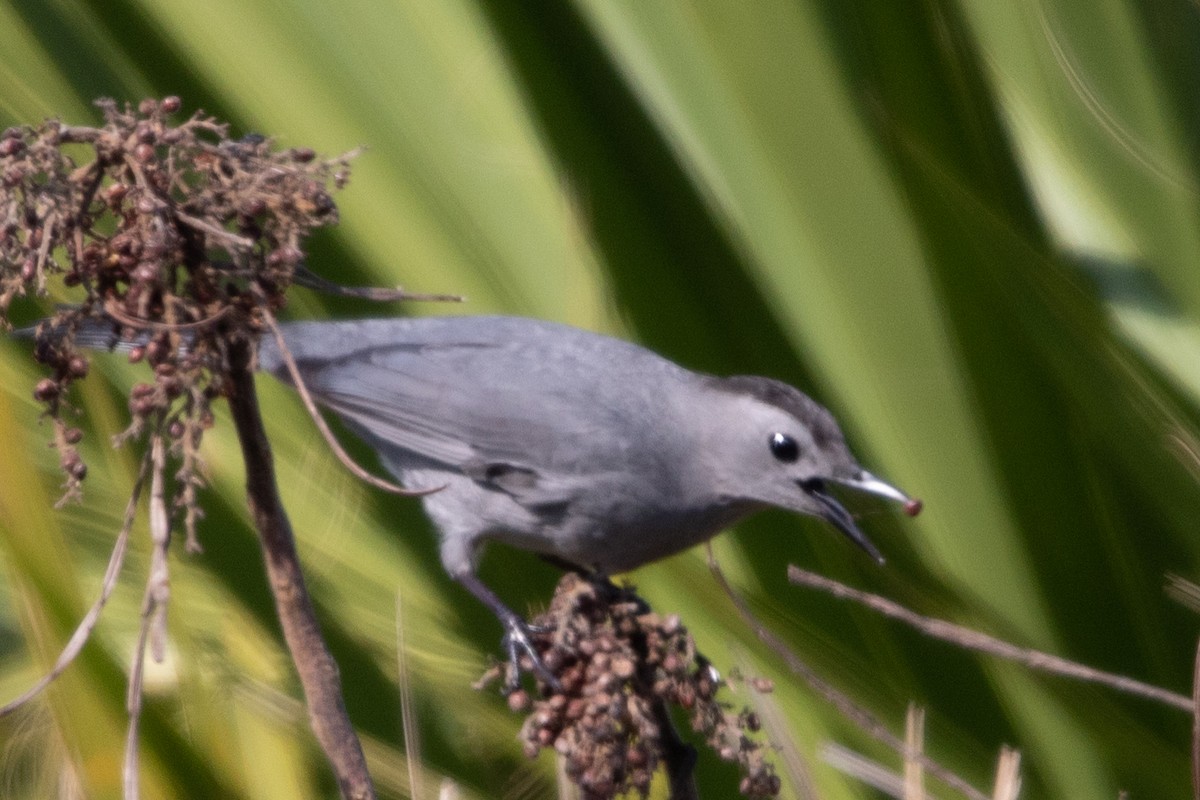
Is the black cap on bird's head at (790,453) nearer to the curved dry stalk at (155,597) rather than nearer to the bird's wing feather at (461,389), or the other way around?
the bird's wing feather at (461,389)

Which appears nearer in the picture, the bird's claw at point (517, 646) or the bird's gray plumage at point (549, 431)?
the bird's claw at point (517, 646)

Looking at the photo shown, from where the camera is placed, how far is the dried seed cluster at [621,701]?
932mm

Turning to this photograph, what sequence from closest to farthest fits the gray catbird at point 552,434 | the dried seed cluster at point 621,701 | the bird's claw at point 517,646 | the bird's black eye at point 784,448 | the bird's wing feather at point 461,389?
the dried seed cluster at point 621,701, the bird's claw at point 517,646, the bird's black eye at point 784,448, the gray catbird at point 552,434, the bird's wing feather at point 461,389

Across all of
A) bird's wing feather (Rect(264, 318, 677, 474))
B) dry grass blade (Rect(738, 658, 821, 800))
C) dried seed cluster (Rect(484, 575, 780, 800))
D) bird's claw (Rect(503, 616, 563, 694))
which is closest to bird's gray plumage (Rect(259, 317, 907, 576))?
bird's wing feather (Rect(264, 318, 677, 474))

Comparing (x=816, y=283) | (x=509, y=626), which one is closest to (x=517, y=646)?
(x=509, y=626)

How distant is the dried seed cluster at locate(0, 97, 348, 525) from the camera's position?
811mm

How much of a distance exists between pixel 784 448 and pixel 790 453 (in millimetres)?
10

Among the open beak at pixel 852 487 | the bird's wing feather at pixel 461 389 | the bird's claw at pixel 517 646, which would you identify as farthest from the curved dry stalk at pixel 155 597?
the bird's wing feather at pixel 461 389

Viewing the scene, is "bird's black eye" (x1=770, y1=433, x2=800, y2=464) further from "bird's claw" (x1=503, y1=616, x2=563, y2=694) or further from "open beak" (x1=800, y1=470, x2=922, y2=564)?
"bird's claw" (x1=503, y1=616, x2=563, y2=694)

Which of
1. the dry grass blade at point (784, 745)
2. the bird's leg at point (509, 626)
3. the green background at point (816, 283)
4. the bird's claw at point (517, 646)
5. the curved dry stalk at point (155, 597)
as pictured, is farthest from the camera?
the green background at point (816, 283)

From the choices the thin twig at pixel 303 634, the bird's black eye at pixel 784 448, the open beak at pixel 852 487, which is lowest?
the open beak at pixel 852 487

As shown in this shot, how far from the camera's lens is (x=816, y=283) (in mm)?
1722

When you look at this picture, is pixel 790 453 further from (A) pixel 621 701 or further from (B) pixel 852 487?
(A) pixel 621 701

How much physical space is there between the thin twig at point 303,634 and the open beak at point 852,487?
0.88 metres
